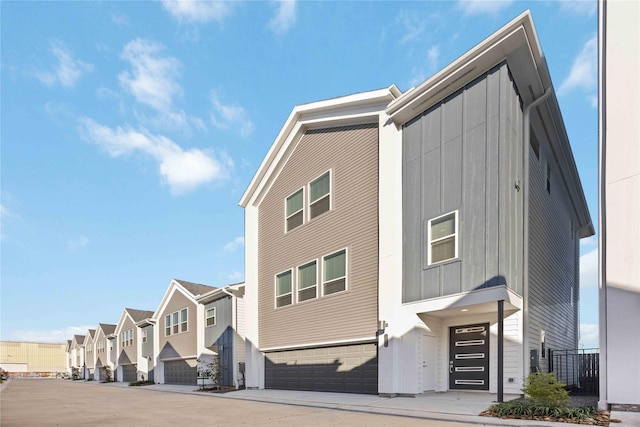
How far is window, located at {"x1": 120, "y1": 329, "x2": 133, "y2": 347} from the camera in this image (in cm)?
4241

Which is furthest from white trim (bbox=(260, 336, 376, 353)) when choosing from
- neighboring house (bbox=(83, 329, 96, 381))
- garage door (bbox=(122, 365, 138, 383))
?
neighboring house (bbox=(83, 329, 96, 381))

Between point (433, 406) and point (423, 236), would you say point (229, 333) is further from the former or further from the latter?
point (433, 406)

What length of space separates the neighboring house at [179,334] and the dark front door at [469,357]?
17.0m

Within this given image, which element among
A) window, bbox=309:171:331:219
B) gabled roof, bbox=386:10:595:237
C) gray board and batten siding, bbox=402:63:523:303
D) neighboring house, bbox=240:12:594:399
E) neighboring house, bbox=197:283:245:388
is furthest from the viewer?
neighboring house, bbox=197:283:245:388

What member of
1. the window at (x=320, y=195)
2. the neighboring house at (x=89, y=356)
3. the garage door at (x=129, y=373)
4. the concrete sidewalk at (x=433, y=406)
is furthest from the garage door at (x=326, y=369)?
the neighboring house at (x=89, y=356)

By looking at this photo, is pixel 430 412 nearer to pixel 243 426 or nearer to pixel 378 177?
pixel 243 426

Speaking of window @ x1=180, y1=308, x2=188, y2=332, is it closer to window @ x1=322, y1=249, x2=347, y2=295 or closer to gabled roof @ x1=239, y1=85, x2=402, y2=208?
gabled roof @ x1=239, y1=85, x2=402, y2=208

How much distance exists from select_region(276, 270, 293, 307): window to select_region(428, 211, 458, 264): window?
7.76 m

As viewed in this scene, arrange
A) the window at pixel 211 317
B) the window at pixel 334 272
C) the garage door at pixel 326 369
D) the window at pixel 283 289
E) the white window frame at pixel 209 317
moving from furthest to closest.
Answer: the window at pixel 211 317 < the white window frame at pixel 209 317 < the window at pixel 283 289 < the window at pixel 334 272 < the garage door at pixel 326 369

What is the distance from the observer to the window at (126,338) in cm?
4241

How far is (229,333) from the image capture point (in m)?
23.8

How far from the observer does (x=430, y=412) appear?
9.30 meters

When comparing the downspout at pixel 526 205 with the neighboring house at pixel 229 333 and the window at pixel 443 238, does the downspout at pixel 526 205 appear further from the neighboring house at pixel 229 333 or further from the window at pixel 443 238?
the neighboring house at pixel 229 333

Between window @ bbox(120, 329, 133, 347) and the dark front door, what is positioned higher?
the dark front door
